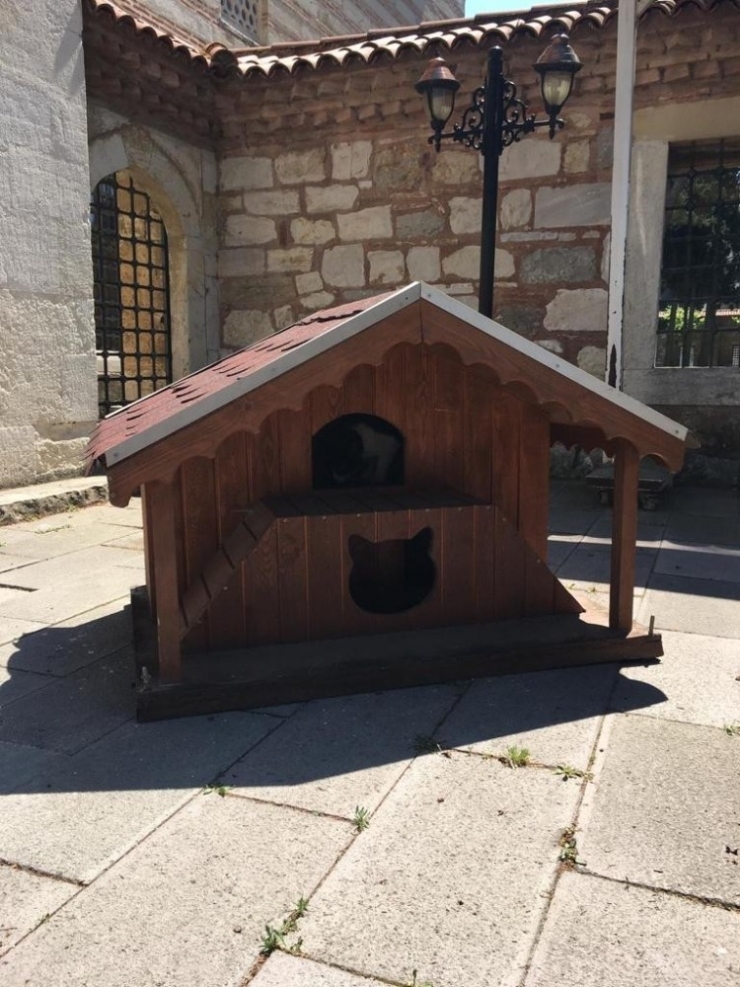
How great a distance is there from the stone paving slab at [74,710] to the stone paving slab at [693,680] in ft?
5.67

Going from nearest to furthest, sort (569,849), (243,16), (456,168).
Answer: (569,849)
(456,168)
(243,16)

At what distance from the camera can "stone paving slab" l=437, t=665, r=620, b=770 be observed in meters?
2.55

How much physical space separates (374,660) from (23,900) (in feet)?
4.60

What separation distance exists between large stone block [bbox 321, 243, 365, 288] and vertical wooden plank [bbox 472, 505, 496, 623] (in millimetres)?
5288

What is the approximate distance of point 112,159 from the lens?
23.4 ft

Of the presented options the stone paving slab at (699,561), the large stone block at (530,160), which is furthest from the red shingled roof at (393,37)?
the stone paving slab at (699,561)

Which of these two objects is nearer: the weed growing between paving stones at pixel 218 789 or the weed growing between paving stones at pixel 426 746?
the weed growing between paving stones at pixel 218 789

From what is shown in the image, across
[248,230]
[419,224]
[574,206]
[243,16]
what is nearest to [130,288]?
[248,230]

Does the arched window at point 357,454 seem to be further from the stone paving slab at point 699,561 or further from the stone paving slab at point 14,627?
the stone paving slab at point 699,561

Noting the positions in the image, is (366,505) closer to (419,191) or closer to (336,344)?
(336,344)

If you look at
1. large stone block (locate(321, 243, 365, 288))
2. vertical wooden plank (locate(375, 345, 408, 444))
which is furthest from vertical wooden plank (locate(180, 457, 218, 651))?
large stone block (locate(321, 243, 365, 288))

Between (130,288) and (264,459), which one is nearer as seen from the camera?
(264,459)

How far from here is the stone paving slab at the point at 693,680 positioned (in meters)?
2.81

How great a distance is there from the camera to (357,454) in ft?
11.4
